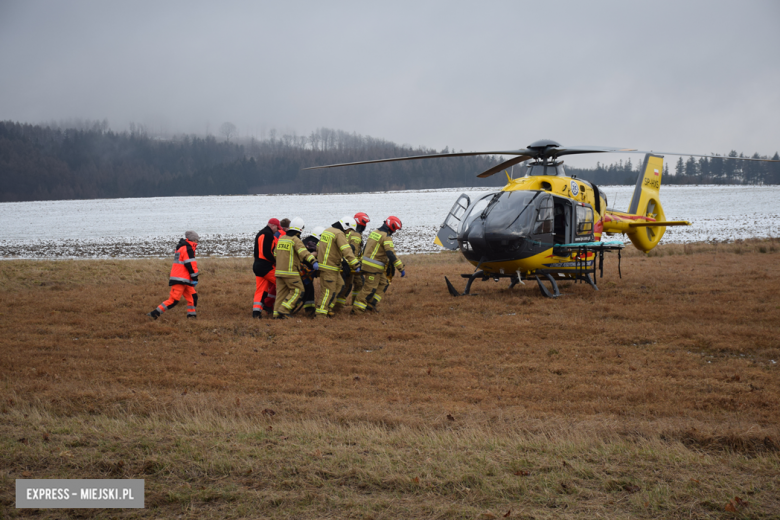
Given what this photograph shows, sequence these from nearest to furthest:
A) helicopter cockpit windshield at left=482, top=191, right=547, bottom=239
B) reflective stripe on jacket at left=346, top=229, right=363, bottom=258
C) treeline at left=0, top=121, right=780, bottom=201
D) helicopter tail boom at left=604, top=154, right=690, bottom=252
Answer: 1. reflective stripe on jacket at left=346, top=229, right=363, bottom=258
2. helicopter cockpit windshield at left=482, top=191, right=547, bottom=239
3. helicopter tail boom at left=604, top=154, right=690, bottom=252
4. treeline at left=0, top=121, right=780, bottom=201

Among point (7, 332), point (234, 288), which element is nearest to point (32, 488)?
point (7, 332)

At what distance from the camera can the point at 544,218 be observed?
1226cm

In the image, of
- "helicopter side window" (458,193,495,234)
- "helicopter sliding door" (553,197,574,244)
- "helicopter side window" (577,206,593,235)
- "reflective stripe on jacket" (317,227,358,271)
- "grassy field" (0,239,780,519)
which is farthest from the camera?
"helicopter side window" (577,206,593,235)

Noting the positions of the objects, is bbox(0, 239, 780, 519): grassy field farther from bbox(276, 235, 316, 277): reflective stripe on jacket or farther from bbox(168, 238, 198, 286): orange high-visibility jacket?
bbox(276, 235, 316, 277): reflective stripe on jacket

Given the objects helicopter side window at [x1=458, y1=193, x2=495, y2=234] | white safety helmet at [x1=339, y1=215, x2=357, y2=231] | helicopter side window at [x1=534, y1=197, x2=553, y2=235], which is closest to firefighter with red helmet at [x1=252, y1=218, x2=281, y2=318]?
white safety helmet at [x1=339, y1=215, x2=357, y2=231]

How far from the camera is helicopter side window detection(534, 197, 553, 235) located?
477 inches

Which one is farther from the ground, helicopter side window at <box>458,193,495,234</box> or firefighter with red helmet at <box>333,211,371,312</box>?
helicopter side window at <box>458,193,495,234</box>

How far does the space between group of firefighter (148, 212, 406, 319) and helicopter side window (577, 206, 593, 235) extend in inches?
186

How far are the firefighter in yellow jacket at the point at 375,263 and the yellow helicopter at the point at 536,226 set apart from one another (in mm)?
1541

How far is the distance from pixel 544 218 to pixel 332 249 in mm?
4840

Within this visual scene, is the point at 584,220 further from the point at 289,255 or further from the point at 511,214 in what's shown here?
the point at 289,255

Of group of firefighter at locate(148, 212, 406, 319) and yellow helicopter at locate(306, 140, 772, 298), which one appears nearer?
group of firefighter at locate(148, 212, 406, 319)

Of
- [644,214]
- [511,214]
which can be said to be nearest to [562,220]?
[511,214]

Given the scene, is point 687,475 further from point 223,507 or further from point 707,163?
point 707,163
